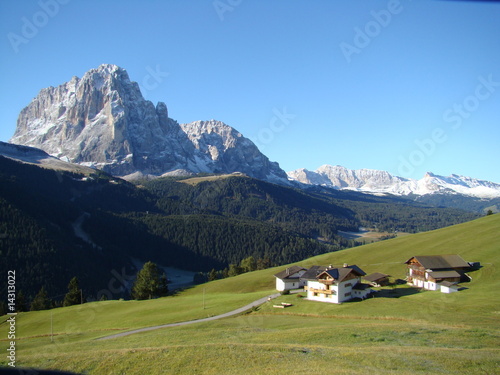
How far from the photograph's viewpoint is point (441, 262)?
6938 centimetres

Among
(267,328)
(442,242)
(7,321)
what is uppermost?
(442,242)

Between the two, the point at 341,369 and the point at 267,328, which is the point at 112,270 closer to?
the point at 267,328

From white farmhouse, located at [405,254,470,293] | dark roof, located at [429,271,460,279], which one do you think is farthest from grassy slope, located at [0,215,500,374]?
dark roof, located at [429,271,460,279]

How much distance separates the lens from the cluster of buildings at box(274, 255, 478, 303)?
61.5 metres

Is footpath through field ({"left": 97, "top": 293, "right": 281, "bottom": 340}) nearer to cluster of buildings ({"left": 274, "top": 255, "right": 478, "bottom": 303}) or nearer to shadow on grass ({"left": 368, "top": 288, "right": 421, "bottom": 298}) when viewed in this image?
cluster of buildings ({"left": 274, "top": 255, "right": 478, "bottom": 303})

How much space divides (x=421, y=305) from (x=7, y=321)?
7788 cm

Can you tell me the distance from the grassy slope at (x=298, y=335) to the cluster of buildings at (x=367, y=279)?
279 centimetres

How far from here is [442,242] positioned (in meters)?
93.8

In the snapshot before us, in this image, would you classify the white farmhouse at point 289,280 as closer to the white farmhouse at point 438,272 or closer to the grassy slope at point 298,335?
the grassy slope at point 298,335

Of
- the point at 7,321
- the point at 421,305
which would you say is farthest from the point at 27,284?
the point at 421,305

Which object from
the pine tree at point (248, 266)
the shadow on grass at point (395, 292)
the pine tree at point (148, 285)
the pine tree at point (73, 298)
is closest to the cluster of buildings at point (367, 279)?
the shadow on grass at point (395, 292)

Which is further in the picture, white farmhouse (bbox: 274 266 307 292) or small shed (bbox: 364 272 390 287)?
white farmhouse (bbox: 274 266 307 292)

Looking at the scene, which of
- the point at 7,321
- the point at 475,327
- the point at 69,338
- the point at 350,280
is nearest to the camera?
the point at 475,327

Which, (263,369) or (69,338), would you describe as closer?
(263,369)
